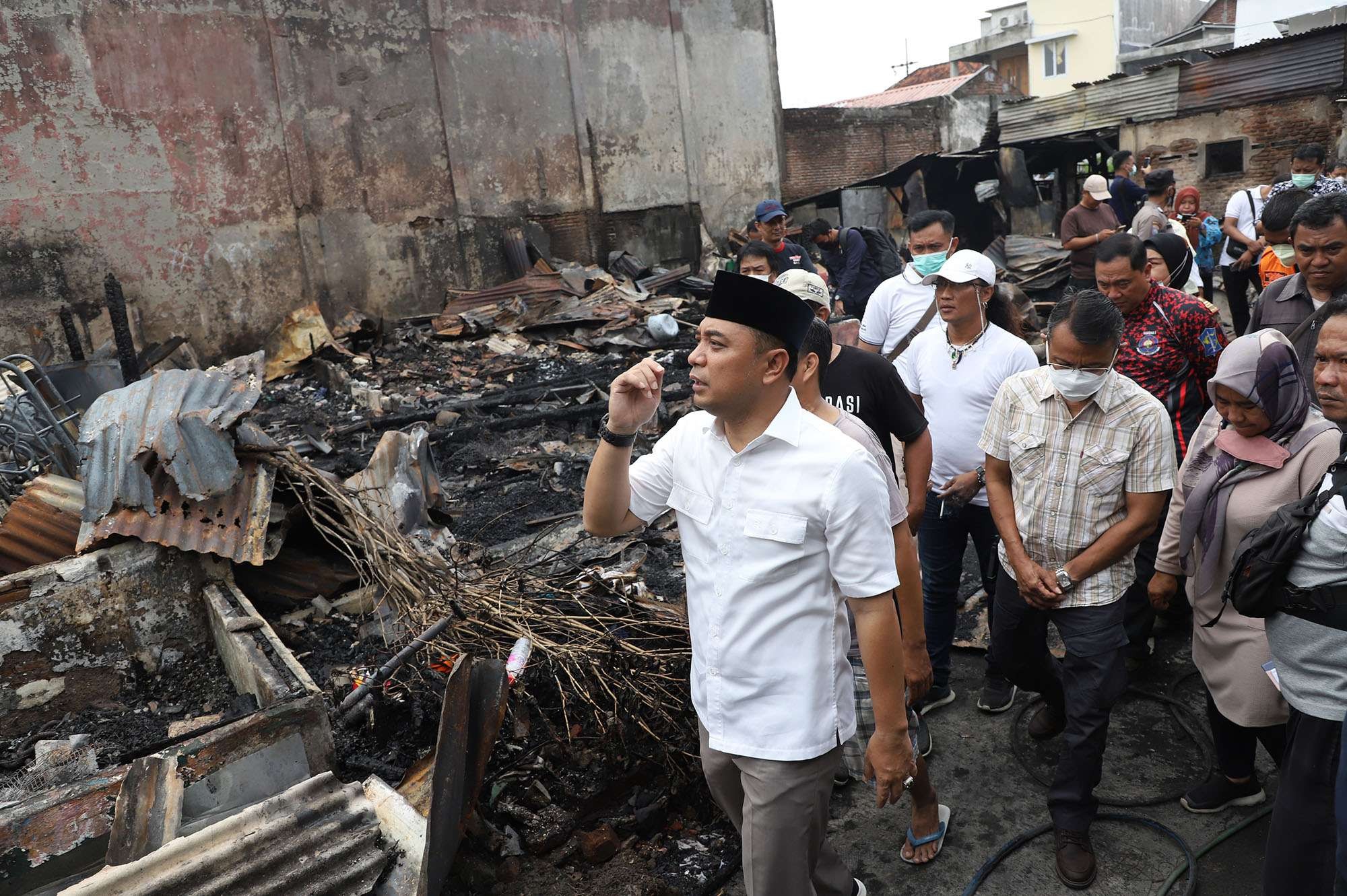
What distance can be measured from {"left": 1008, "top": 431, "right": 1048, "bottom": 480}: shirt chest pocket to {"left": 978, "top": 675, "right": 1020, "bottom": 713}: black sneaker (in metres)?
1.21

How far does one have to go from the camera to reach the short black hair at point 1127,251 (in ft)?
12.4

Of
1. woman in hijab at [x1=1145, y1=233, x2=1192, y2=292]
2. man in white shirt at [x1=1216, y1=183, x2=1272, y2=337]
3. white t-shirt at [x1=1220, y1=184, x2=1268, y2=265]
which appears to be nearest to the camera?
woman in hijab at [x1=1145, y1=233, x2=1192, y2=292]

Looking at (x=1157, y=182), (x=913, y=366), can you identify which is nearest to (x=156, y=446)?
(x=913, y=366)

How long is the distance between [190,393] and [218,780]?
2.27 meters

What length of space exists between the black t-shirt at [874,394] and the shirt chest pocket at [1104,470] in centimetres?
62

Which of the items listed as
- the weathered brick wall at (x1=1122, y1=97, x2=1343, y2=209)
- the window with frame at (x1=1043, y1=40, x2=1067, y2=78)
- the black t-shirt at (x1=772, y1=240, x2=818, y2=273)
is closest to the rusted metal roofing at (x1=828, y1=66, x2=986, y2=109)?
the weathered brick wall at (x1=1122, y1=97, x2=1343, y2=209)

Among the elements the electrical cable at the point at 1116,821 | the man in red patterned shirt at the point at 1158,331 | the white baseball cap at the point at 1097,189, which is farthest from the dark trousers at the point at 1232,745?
the white baseball cap at the point at 1097,189

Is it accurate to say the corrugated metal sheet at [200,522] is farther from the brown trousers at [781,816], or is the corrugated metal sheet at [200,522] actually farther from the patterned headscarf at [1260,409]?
the patterned headscarf at [1260,409]

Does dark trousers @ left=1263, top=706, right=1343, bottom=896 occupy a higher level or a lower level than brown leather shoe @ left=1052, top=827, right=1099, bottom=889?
higher

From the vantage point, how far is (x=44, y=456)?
17.1ft

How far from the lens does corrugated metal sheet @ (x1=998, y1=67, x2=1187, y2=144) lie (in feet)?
56.4

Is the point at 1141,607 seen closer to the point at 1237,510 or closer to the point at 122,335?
the point at 1237,510

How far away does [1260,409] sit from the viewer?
2.77 m

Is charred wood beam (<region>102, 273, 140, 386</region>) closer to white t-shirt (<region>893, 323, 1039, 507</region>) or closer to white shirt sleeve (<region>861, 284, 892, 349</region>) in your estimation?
white shirt sleeve (<region>861, 284, 892, 349</region>)
